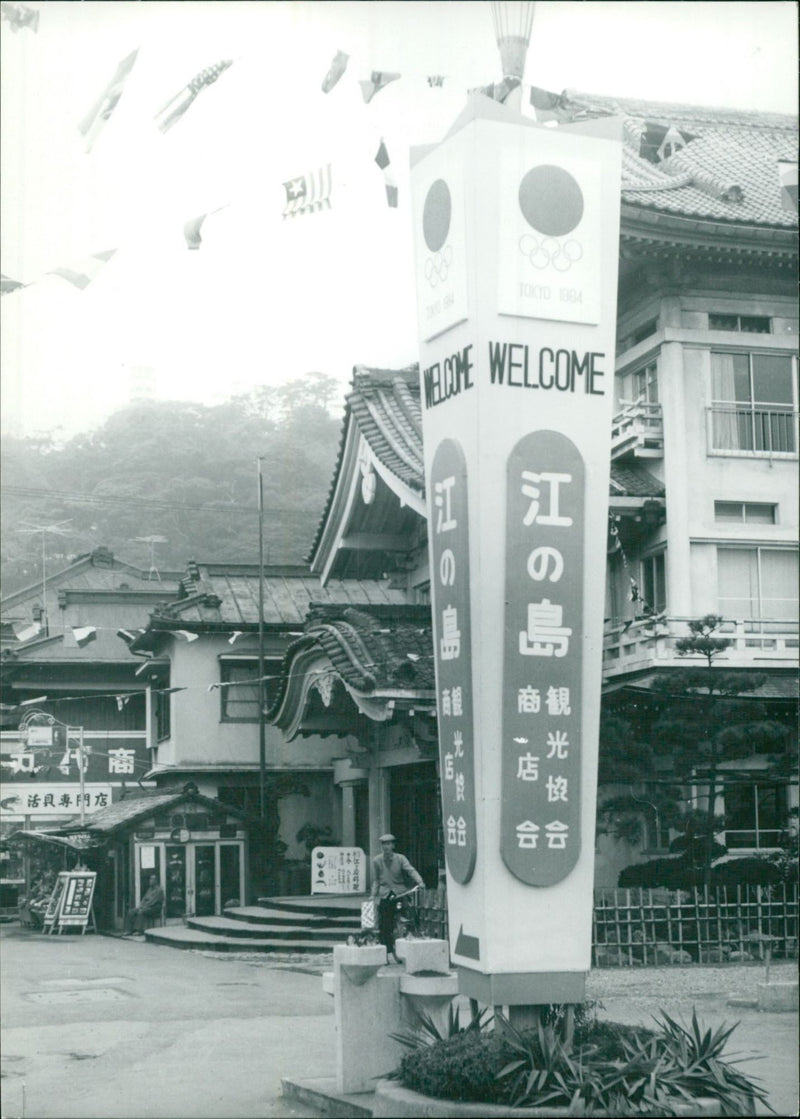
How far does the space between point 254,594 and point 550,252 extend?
24364 millimetres

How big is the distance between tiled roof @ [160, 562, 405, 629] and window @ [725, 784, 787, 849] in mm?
10228

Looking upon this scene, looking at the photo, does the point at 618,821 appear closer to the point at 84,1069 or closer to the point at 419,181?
the point at 84,1069

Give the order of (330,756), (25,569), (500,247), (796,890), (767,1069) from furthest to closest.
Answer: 1. (25,569)
2. (330,756)
3. (796,890)
4. (767,1069)
5. (500,247)

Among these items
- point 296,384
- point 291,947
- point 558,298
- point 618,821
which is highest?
point 296,384

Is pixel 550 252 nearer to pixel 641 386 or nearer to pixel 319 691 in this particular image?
pixel 641 386

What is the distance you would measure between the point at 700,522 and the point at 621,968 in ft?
24.6

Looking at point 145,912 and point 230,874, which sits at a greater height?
point 230,874

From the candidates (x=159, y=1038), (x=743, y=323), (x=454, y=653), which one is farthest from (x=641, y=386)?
(x=454, y=653)

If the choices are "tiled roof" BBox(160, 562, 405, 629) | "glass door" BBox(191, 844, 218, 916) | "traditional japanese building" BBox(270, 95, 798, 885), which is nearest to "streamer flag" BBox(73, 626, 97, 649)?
"tiled roof" BBox(160, 562, 405, 629)

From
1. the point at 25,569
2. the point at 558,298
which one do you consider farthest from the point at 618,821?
the point at 25,569

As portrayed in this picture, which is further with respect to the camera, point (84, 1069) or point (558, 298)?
point (84, 1069)

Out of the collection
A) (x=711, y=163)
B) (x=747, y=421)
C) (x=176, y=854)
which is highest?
(x=711, y=163)

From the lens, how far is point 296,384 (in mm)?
48250

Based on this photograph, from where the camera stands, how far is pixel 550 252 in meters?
8.96
